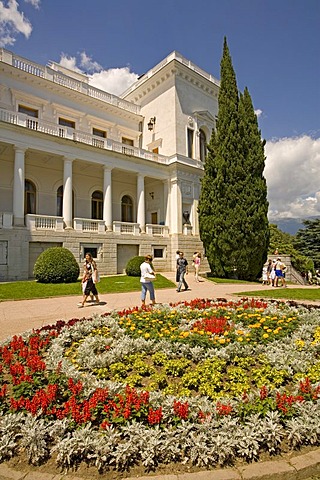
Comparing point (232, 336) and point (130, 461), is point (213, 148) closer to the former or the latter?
point (232, 336)

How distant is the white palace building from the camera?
1998 cm

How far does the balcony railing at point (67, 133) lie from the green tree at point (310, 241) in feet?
85.8

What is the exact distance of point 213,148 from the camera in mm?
23172

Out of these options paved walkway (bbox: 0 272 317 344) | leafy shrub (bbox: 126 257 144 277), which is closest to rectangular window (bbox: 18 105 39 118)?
leafy shrub (bbox: 126 257 144 277)

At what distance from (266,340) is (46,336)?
4.41 metres

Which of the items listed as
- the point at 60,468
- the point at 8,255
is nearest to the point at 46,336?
the point at 60,468

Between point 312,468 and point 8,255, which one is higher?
point 8,255

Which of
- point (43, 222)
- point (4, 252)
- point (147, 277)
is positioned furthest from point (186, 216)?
point (147, 277)

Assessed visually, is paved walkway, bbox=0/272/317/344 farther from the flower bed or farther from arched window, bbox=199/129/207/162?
arched window, bbox=199/129/207/162

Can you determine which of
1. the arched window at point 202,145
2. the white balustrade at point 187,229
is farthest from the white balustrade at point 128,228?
the arched window at point 202,145

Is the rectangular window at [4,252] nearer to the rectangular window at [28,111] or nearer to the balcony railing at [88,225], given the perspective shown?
the balcony railing at [88,225]

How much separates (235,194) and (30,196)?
1649 cm

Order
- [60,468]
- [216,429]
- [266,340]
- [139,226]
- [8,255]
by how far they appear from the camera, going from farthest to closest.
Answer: [139,226], [8,255], [266,340], [216,429], [60,468]

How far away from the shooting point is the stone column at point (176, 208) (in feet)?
90.0
